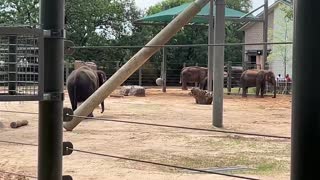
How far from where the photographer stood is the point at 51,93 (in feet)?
7.83

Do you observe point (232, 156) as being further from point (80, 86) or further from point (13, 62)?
point (80, 86)

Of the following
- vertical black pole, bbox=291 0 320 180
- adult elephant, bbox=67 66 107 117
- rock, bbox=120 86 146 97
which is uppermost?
vertical black pole, bbox=291 0 320 180

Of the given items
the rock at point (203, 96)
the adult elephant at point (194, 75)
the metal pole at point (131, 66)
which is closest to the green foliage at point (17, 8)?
the adult elephant at point (194, 75)

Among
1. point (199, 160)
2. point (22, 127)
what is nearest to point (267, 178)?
point (199, 160)

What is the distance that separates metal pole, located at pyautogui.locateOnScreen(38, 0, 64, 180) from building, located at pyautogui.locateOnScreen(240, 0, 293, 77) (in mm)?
Result: 25071

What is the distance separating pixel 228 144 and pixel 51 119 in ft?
21.4

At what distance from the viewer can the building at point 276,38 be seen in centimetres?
3028

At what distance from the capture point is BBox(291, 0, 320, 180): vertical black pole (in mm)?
1309

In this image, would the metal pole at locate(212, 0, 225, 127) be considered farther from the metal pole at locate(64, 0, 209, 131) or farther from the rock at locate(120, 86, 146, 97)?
the rock at locate(120, 86, 146, 97)

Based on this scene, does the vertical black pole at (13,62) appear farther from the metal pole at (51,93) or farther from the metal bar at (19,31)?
the metal pole at (51,93)

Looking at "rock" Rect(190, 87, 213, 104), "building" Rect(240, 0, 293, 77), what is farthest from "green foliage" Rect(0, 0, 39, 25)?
"rock" Rect(190, 87, 213, 104)

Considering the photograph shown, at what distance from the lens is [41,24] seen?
7.77 ft

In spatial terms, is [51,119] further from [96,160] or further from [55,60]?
[96,160]

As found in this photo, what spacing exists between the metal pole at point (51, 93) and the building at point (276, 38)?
25.1m
